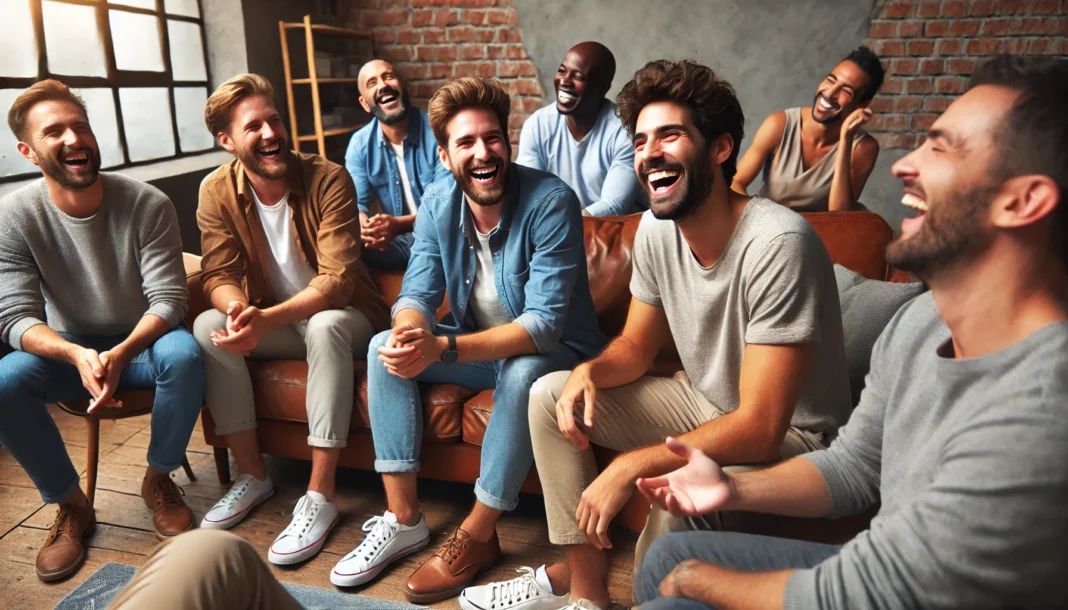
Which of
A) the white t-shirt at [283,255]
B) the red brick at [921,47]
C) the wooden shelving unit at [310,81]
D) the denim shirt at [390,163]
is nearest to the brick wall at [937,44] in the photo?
the red brick at [921,47]

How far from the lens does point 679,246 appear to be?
5.00ft

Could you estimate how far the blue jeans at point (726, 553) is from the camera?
41.2 inches

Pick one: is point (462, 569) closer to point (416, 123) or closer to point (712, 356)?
point (712, 356)

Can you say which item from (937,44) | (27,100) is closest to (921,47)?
(937,44)

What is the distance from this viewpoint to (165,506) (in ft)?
6.61

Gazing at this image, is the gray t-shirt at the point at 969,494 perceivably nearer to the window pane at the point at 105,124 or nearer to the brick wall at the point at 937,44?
the window pane at the point at 105,124

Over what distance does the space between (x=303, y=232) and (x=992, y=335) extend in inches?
70.4

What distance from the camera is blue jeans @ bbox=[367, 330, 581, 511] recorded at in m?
1.71

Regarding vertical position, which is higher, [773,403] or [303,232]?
[303,232]

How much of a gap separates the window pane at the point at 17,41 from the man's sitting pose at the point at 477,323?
2.01 metres

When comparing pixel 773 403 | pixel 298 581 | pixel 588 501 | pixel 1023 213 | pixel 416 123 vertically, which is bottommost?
pixel 298 581

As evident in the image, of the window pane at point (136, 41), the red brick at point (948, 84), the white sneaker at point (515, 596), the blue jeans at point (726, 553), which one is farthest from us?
the red brick at point (948, 84)

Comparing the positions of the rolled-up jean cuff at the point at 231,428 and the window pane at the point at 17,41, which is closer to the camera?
the rolled-up jean cuff at the point at 231,428

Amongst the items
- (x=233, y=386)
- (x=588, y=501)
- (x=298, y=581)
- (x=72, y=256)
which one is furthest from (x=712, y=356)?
(x=72, y=256)
